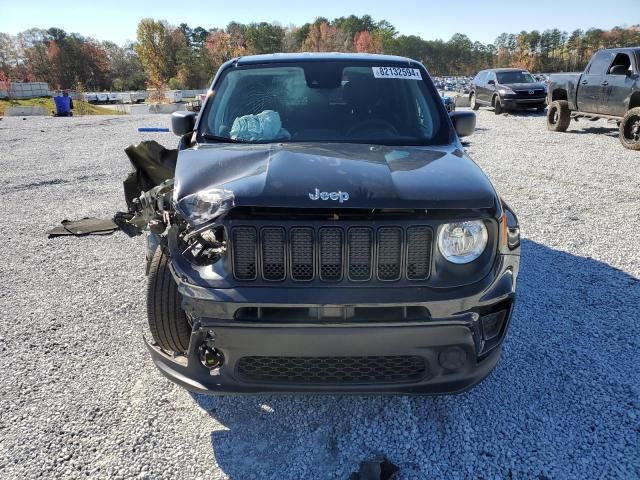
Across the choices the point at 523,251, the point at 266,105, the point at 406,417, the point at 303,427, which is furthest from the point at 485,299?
the point at 523,251

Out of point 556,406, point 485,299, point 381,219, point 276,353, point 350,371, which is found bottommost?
point 556,406

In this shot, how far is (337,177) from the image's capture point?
229cm

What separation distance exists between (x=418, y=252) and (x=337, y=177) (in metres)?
0.52

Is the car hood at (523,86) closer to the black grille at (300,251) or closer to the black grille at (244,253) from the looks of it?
the black grille at (300,251)

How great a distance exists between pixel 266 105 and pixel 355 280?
1.83 metres

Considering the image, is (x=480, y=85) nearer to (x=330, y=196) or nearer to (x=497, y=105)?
(x=497, y=105)

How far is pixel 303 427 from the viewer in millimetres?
2611

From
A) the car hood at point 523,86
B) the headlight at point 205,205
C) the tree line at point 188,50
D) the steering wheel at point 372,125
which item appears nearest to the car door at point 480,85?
the car hood at point 523,86

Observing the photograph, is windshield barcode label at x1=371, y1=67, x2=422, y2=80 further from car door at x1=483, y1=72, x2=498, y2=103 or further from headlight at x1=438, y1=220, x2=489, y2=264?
car door at x1=483, y1=72, x2=498, y2=103

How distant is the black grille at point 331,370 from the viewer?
7.20 feet

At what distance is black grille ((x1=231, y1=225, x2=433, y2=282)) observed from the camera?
212cm

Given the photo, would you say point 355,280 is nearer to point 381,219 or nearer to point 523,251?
point 381,219

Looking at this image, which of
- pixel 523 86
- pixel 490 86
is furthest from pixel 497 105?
pixel 523 86

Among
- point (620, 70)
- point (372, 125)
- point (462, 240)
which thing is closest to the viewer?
point (462, 240)
